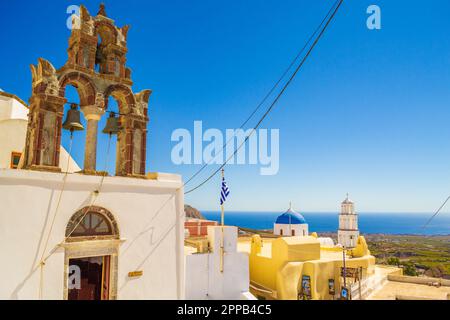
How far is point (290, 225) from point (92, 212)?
2704cm

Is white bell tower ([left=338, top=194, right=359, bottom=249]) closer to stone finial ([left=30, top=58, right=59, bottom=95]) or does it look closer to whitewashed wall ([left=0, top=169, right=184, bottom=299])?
whitewashed wall ([left=0, top=169, right=184, bottom=299])

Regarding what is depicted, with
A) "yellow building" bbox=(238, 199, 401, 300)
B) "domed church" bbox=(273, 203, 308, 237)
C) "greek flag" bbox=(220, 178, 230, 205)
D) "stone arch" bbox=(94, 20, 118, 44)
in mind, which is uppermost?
"stone arch" bbox=(94, 20, 118, 44)

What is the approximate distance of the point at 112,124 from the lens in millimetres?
9156

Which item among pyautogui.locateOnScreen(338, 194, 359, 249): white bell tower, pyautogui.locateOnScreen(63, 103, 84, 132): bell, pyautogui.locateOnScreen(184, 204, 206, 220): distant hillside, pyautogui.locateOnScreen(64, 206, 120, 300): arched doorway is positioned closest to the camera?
pyautogui.locateOnScreen(64, 206, 120, 300): arched doorway

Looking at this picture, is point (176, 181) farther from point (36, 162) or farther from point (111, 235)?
point (36, 162)

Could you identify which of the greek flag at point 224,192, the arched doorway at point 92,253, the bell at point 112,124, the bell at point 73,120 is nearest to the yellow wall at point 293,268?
the greek flag at point 224,192

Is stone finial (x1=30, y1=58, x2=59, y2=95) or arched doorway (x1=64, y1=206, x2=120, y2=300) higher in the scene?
stone finial (x1=30, y1=58, x2=59, y2=95)

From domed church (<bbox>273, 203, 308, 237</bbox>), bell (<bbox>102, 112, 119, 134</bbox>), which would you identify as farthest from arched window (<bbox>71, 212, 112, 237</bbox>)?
domed church (<bbox>273, 203, 308, 237</bbox>)

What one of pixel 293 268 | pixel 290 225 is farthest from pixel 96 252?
pixel 290 225

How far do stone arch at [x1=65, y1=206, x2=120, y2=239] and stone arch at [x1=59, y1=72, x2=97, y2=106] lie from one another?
8.97 ft

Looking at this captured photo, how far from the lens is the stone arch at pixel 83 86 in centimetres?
819

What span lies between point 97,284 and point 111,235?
149 centimetres

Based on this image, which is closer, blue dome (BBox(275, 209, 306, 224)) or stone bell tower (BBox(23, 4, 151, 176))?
stone bell tower (BBox(23, 4, 151, 176))

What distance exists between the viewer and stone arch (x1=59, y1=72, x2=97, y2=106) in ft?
26.9
